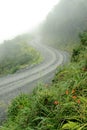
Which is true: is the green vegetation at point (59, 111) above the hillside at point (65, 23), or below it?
below

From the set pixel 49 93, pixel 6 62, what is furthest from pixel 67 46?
pixel 49 93

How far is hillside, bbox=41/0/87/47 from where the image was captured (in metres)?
80.2

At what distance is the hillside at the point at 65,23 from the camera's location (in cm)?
8023

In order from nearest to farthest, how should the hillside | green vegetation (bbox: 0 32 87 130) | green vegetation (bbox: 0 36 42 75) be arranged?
green vegetation (bbox: 0 32 87 130)
green vegetation (bbox: 0 36 42 75)
the hillside

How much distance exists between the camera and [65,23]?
89.8m

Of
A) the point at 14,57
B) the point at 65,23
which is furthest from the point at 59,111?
the point at 65,23

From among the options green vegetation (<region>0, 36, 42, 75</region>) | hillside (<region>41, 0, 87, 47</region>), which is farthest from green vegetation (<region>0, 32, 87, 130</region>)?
hillside (<region>41, 0, 87, 47</region>)

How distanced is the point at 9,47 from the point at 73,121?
66.7m

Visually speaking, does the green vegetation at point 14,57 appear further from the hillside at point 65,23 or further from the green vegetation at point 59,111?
the green vegetation at point 59,111

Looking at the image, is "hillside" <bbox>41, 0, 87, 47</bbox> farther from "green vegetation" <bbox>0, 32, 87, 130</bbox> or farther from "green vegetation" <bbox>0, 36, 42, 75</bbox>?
"green vegetation" <bbox>0, 32, 87, 130</bbox>

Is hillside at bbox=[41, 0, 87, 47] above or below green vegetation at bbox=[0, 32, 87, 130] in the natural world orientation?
above

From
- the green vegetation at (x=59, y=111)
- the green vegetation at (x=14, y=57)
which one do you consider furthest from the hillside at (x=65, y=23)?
the green vegetation at (x=59, y=111)

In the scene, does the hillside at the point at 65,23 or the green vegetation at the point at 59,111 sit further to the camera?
the hillside at the point at 65,23

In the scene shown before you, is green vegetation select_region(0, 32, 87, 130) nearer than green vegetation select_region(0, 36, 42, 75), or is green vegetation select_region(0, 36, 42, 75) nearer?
green vegetation select_region(0, 32, 87, 130)
